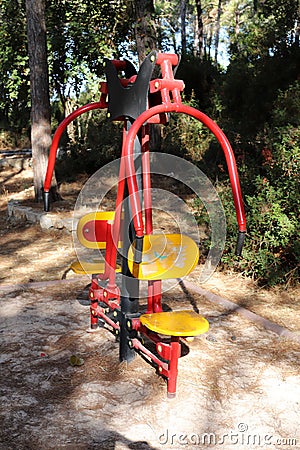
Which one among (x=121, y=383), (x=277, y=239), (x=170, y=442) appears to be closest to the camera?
(x=170, y=442)

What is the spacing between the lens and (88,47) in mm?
11961

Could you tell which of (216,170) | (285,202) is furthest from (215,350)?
(216,170)

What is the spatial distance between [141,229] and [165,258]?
90 centimetres

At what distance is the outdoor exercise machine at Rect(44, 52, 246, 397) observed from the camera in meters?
2.85

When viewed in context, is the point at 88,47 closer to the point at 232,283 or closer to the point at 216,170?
the point at 216,170

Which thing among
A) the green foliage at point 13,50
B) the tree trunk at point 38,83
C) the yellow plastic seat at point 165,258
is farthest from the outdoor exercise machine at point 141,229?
the green foliage at point 13,50

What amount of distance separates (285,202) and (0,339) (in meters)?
3.31

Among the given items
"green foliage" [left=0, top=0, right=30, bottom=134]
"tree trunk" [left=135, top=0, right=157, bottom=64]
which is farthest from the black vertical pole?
"green foliage" [left=0, top=0, right=30, bottom=134]

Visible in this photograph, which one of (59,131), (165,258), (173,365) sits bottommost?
(173,365)

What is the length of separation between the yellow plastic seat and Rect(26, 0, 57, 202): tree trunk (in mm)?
5857

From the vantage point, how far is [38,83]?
347 inches

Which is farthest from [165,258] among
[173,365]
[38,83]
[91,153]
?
[91,153]

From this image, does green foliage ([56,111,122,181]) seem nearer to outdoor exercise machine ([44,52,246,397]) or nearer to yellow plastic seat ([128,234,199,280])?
outdoor exercise machine ([44,52,246,397])

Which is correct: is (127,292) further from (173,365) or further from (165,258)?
(173,365)
